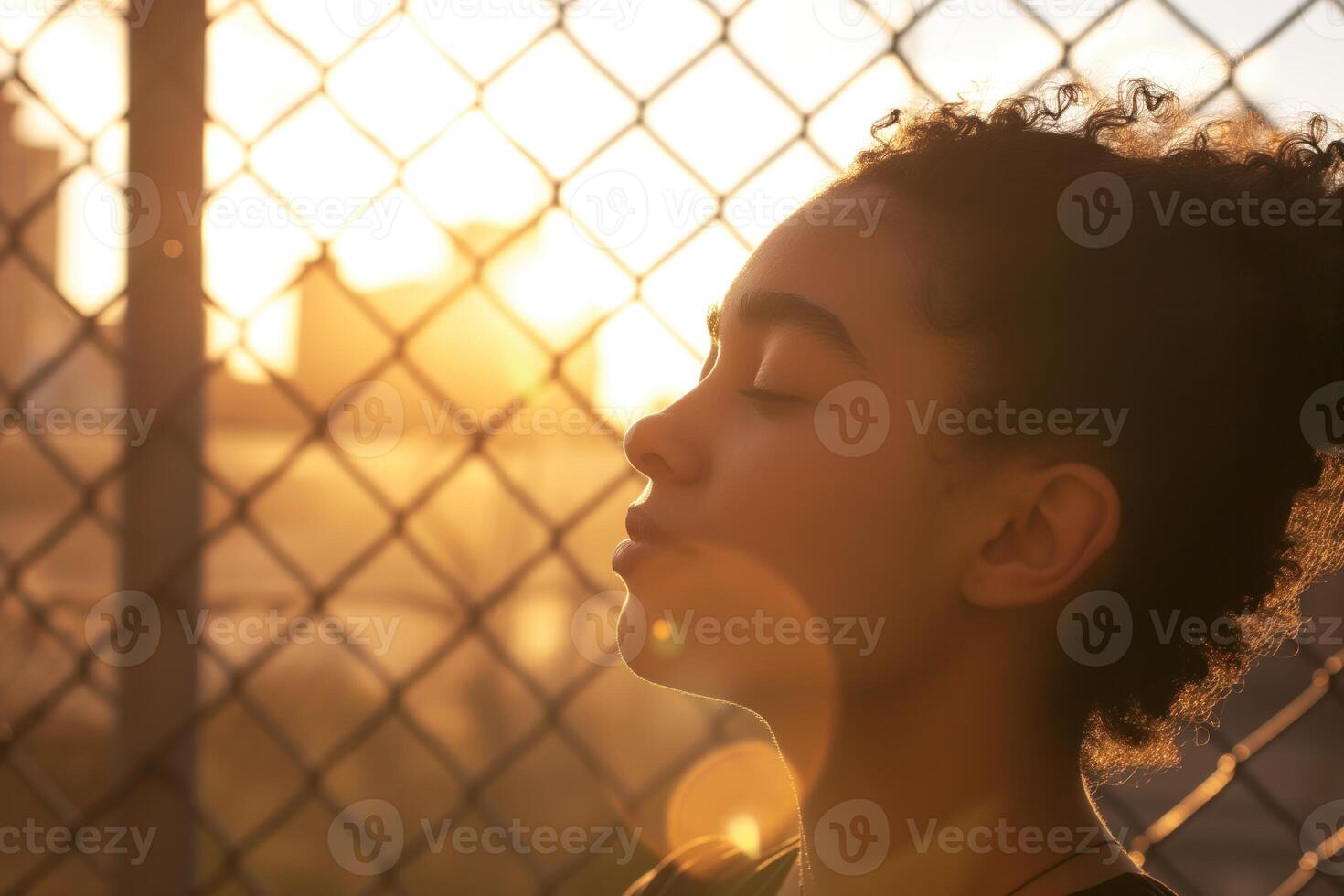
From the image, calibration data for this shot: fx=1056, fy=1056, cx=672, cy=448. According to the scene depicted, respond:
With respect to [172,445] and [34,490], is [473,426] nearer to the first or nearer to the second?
[172,445]

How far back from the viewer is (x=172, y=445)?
1125mm

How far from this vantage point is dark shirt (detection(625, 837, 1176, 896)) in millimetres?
917

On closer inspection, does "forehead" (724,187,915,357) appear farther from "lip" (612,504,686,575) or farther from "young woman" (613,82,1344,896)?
"lip" (612,504,686,575)

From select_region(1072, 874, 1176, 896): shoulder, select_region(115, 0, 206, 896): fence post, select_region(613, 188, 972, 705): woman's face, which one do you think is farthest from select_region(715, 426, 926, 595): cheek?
select_region(115, 0, 206, 896): fence post

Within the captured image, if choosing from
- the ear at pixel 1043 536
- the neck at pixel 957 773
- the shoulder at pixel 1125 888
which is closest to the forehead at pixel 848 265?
the ear at pixel 1043 536

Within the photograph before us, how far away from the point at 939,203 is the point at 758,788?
0.71m

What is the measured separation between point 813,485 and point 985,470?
117mm

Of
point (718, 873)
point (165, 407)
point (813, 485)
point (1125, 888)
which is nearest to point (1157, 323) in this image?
point (813, 485)

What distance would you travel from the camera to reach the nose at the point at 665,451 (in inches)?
29.2

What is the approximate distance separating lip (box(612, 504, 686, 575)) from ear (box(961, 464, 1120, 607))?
0.68 ft

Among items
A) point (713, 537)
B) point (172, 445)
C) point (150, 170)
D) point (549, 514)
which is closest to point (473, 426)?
point (549, 514)

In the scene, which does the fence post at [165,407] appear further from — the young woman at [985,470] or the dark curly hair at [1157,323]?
the dark curly hair at [1157,323]

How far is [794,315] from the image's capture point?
28.9 inches

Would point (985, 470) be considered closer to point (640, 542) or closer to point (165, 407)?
point (640, 542)
